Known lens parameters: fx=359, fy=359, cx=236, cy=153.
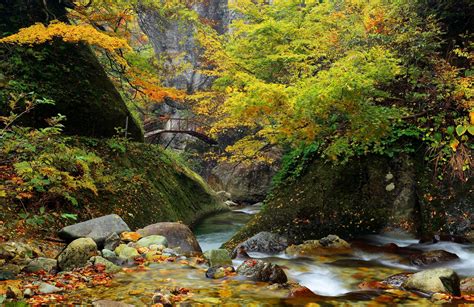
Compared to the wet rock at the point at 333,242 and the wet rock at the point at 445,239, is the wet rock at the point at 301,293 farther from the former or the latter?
the wet rock at the point at 445,239

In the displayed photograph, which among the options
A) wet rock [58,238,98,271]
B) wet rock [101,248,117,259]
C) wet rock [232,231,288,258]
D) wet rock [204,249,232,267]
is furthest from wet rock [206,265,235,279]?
wet rock [232,231,288,258]

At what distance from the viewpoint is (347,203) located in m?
8.86

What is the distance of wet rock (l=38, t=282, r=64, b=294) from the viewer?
4193 mm

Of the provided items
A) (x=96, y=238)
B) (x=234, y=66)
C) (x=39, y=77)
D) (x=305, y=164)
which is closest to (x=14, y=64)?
(x=39, y=77)

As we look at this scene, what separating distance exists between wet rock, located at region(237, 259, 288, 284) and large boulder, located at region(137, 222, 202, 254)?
2.01 meters

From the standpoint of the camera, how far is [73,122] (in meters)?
10.6

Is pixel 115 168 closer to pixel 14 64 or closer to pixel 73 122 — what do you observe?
pixel 73 122

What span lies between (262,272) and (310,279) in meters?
1.00

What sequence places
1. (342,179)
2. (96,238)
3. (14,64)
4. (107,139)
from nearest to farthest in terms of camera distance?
(96,238) → (342,179) → (14,64) → (107,139)

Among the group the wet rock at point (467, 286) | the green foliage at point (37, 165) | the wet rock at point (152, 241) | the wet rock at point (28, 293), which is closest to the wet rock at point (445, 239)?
the wet rock at point (467, 286)

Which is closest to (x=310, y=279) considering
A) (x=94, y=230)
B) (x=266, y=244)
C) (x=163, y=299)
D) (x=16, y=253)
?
(x=266, y=244)

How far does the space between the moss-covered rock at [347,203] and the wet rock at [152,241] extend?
9.08 ft

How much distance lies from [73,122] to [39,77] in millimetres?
1556

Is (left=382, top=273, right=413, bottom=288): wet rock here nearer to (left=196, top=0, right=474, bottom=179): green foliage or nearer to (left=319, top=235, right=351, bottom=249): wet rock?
(left=196, top=0, right=474, bottom=179): green foliage
